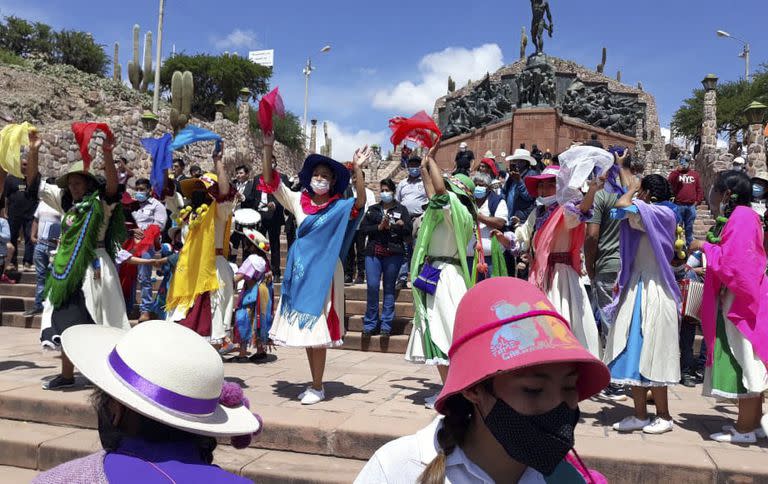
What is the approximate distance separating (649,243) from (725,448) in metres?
1.44

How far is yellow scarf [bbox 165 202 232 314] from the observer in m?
6.05

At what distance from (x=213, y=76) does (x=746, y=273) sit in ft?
170

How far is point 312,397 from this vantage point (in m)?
5.18

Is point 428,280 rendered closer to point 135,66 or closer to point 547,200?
point 547,200

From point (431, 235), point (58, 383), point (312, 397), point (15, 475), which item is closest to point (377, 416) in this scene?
point (312, 397)

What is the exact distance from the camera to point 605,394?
590cm

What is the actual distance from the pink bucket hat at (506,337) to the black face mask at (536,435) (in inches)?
5.2

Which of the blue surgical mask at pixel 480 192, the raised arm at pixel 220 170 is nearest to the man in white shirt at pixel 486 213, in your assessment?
the blue surgical mask at pixel 480 192

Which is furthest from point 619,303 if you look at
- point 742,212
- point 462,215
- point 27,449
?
point 27,449

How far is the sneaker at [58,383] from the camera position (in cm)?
530

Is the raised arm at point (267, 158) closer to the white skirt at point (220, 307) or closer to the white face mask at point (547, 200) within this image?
the white skirt at point (220, 307)

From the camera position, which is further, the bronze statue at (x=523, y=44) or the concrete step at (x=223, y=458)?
the bronze statue at (x=523, y=44)

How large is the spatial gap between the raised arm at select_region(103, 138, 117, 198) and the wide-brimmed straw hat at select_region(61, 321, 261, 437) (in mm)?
4026

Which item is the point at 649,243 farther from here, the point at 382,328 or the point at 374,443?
the point at 382,328
